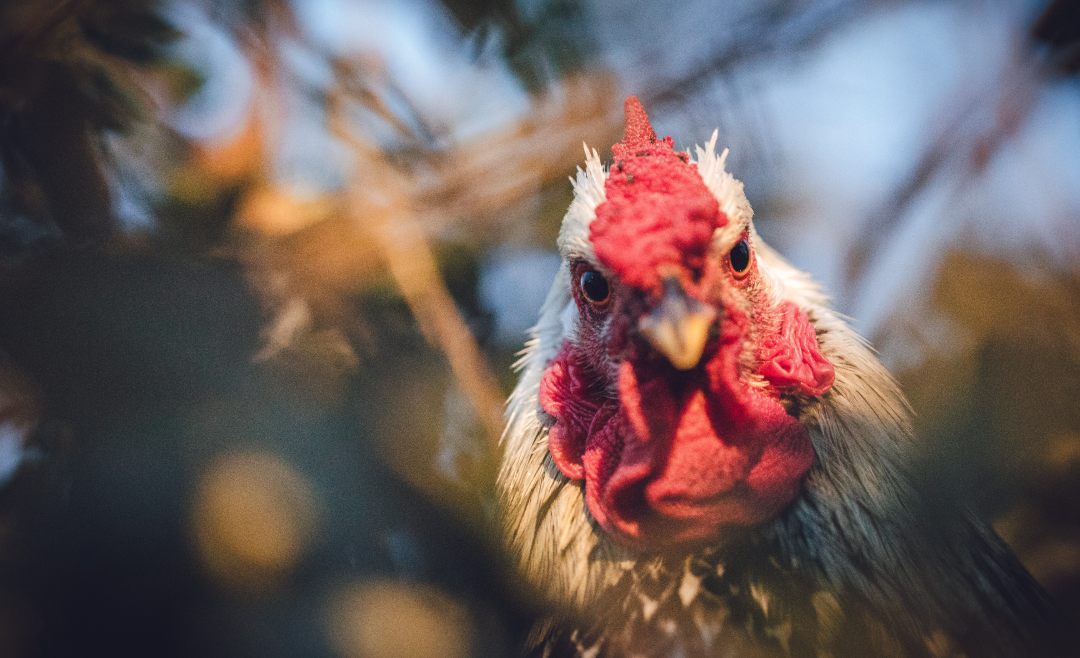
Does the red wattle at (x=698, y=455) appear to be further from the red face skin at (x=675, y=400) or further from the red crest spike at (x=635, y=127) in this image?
the red crest spike at (x=635, y=127)

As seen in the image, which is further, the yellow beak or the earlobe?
the earlobe

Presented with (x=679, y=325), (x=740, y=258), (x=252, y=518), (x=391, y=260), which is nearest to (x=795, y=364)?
(x=740, y=258)

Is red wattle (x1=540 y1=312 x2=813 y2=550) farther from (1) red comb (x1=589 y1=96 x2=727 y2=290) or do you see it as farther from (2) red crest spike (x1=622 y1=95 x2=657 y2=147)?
(2) red crest spike (x1=622 y1=95 x2=657 y2=147)

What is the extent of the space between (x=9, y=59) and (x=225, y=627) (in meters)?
0.74

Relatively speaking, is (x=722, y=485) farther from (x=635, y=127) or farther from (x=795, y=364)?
(x=635, y=127)

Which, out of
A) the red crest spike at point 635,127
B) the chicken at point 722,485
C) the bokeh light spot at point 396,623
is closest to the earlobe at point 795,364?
the chicken at point 722,485

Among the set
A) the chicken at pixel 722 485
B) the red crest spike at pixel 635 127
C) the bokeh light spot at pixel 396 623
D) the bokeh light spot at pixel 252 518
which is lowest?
the bokeh light spot at pixel 396 623

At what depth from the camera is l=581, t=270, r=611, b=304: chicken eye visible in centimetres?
58

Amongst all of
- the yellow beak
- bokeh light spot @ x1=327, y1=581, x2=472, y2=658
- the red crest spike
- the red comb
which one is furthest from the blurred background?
the yellow beak

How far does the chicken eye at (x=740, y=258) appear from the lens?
0.58 m

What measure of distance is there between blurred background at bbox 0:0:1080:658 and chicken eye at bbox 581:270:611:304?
189 millimetres

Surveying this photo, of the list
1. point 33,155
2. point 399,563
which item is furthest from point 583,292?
point 33,155

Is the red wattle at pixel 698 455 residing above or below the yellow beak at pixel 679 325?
below

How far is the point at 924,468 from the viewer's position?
624 millimetres
